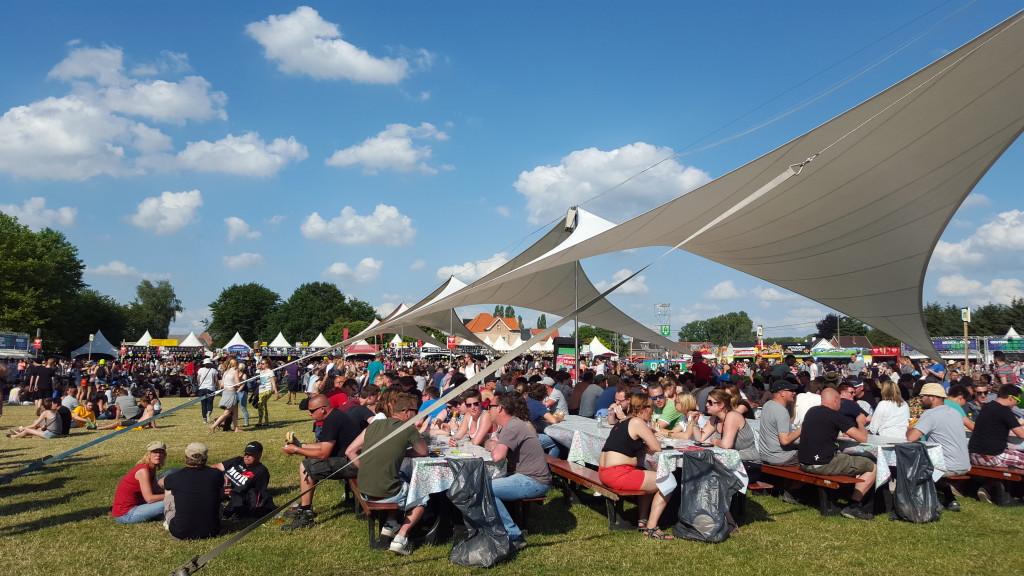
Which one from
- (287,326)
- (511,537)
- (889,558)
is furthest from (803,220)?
(287,326)

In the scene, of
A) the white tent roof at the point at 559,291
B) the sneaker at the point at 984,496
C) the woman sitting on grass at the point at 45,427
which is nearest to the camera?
the sneaker at the point at 984,496

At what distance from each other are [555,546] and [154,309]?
96359mm

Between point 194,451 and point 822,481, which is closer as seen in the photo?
point 194,451

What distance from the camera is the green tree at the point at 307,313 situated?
73312mm

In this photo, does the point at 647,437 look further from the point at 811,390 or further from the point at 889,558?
the point at 811,390

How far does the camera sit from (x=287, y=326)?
73125mm

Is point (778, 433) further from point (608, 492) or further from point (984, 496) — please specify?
point (984, 496)

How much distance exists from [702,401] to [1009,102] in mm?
4408

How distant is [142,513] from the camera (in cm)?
452

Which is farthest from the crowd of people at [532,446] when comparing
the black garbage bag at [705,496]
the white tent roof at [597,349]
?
the white tent roof at [597,349]

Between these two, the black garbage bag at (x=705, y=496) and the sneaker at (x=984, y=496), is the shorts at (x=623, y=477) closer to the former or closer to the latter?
the black garbage bag at (x=705, y=496)

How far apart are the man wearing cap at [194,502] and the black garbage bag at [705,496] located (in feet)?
10.4

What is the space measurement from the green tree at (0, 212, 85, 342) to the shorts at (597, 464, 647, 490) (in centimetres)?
4173

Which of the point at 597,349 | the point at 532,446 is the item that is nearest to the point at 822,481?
the point at 532,446
